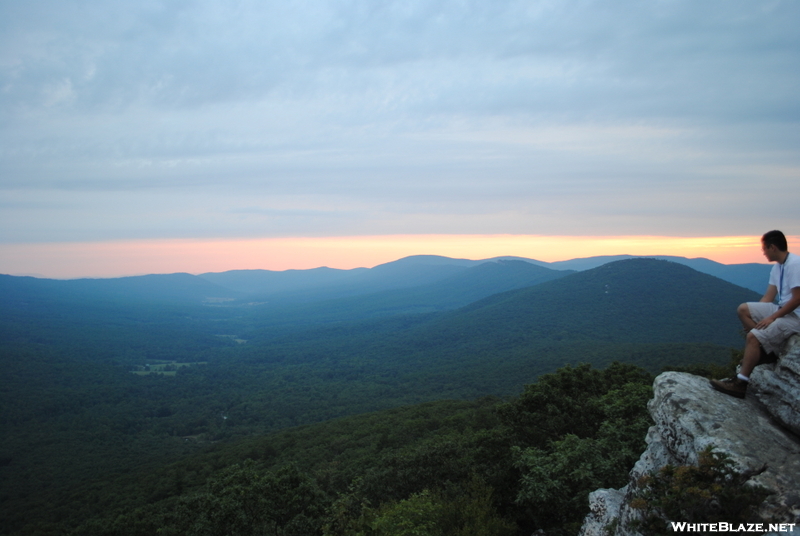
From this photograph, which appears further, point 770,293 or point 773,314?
point 770,293

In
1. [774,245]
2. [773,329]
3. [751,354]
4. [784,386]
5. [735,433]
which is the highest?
[774,245]

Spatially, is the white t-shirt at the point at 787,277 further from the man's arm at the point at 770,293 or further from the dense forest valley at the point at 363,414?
the dense forest valley at the point at 363,414

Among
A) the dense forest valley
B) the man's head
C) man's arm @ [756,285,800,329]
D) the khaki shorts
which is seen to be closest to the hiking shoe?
the khaki shorts

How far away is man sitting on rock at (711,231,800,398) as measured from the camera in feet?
22.2

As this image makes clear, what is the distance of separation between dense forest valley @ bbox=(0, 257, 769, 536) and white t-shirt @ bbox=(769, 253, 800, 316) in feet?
20.6

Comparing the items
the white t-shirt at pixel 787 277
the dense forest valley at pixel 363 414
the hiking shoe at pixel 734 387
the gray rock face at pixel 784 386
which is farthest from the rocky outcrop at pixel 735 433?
the dense forest valley at pixel 363 414

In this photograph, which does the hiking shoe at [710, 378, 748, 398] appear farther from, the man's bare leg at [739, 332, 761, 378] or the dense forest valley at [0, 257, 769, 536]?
the dense forest valley at [0, 257, 769, 536]

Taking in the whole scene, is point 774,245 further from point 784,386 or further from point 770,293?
point 784,386

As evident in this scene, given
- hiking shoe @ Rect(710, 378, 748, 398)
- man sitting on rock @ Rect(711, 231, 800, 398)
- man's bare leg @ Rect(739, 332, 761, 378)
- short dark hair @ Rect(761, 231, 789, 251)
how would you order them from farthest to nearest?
1. hiking shoe @ Rect(710, 378, 748, 398)
2. man's bare leg @ Rect(739, 332, 761, 378)
3. short dark hair @ Rect(761, 231, 789, 251)
4. man sitting on rock @ Rect(711, 231, 800, 398)

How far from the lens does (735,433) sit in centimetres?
659

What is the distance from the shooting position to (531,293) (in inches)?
5866

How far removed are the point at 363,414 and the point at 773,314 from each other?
2235 inches

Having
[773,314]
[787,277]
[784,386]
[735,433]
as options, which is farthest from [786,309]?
[735,433]

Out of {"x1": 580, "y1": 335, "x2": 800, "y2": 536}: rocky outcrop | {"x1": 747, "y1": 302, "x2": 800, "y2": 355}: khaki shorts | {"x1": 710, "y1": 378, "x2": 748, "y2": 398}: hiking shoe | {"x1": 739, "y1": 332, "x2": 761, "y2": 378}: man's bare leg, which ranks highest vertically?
{"x1": 747, "y1": 302, "x2": 800, "y2": 355}: khaki shorts
